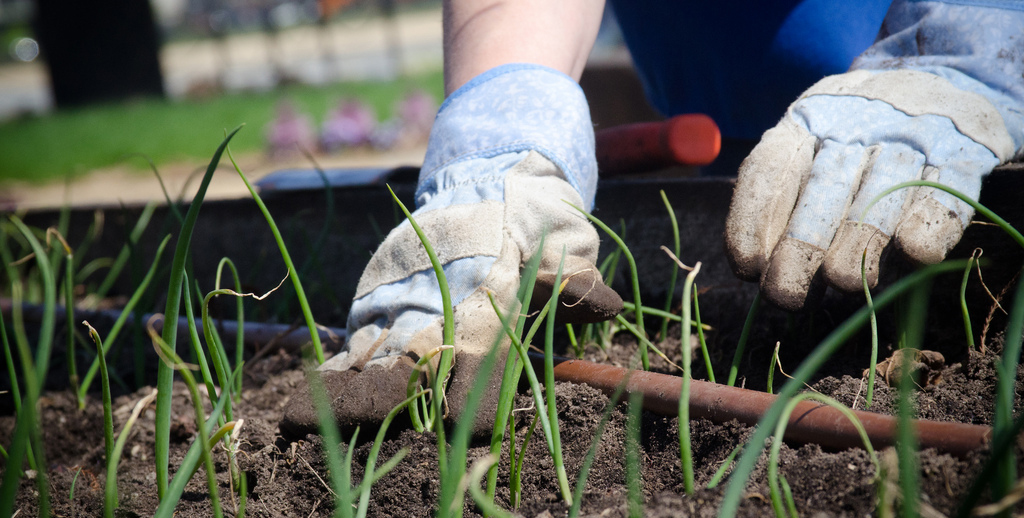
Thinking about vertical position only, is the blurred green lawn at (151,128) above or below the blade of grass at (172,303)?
below

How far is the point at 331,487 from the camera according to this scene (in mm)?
747

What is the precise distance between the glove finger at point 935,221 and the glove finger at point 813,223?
0.08 m

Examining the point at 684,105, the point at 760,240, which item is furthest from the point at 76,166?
the point at 760,240

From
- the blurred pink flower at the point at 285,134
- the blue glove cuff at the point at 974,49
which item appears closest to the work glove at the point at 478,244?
the blue glove cuff at the point at 974,49

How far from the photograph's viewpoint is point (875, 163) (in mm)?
908

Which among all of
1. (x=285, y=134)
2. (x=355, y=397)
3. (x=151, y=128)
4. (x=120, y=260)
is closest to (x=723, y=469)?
(x=355, y=397)

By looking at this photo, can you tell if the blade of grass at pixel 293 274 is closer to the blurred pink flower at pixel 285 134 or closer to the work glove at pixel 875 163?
the work glove at pixel 875 163

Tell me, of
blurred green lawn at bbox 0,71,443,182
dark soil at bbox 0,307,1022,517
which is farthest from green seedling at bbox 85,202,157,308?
blurred green lawn at bbox 0,71,443,182

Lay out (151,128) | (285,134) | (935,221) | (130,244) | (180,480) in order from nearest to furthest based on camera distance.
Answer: (180,480), (935,221), (130,244), (285,134), (151,128)

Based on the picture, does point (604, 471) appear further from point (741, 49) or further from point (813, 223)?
point (741, 49)

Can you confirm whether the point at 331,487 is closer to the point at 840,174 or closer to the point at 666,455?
the point at 666,455

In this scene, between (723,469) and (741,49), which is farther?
(741,49)

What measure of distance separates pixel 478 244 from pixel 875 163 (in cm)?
59

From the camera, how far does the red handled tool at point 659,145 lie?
3.81 ft
